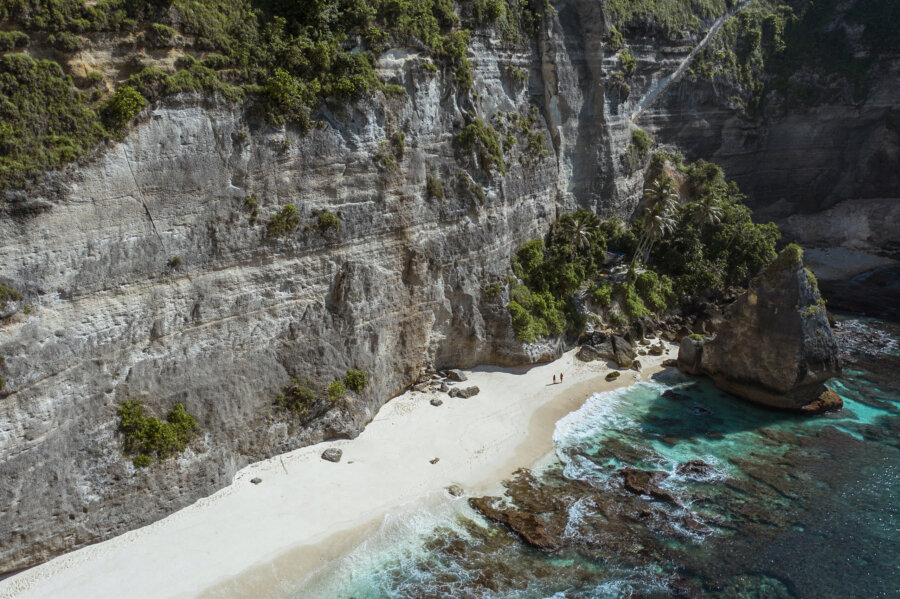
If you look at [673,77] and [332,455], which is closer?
[332,455]

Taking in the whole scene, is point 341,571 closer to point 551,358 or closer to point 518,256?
point 551,358

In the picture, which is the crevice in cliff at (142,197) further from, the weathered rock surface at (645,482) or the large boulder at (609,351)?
the large boulder at (609,351)

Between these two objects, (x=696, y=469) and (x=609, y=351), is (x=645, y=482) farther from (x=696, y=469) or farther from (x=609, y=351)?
(x=609, y=351)

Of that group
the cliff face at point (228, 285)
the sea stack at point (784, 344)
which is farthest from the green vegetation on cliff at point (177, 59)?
the sea stack at point (784, 344)

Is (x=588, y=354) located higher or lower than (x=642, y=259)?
lower

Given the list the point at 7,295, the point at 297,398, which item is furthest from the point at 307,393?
the point at 7,295
